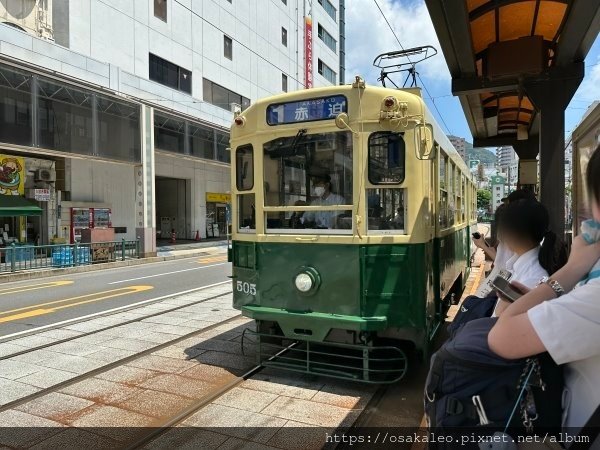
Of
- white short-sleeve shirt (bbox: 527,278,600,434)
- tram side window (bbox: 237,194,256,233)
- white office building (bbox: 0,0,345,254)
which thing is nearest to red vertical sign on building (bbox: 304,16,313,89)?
white office building (bbox: 0,0,345,254)

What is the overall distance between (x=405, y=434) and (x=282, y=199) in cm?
244

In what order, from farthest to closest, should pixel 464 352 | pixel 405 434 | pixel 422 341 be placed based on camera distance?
pixel 422 341
pixel 405 434
pixel 464 352

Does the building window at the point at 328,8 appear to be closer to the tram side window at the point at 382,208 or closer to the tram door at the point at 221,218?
the tram door at the point at 221,218

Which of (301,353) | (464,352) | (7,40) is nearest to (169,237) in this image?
(7,40)

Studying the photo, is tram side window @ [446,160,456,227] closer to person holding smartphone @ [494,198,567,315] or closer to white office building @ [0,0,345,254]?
person holding smartphone @ [494,198,567,315]

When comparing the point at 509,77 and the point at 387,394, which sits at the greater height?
the point at 509,77

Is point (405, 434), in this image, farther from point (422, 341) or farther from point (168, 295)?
point (168, 295)

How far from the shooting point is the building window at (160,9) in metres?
24.0

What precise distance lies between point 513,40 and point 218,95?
2561cm

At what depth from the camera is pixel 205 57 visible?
27625 mm

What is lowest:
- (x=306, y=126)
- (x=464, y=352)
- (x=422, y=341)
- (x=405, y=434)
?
(x=405, y=434)

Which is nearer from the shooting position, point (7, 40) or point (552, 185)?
point (552, 185)

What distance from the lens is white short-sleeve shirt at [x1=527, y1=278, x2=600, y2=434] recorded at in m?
1.32

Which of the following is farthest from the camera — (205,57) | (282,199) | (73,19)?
(205,57)
